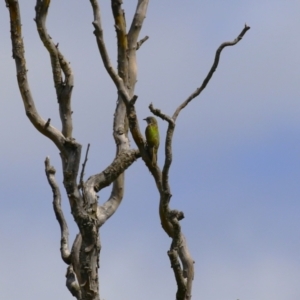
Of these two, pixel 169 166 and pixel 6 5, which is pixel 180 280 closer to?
pixel 169 166

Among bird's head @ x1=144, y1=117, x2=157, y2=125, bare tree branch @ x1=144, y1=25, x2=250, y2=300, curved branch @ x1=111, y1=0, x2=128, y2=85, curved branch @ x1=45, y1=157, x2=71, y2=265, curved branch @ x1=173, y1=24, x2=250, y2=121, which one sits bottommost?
bare tree branch @ x1=144, y1=25, x2=250, y2=300

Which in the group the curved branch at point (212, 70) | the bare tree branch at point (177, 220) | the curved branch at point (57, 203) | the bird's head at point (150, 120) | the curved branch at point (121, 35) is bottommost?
the bare tree branch at point (177, 220)

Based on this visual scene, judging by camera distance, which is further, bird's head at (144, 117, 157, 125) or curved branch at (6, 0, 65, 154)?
bird's head at (144, 117, 157, 125)

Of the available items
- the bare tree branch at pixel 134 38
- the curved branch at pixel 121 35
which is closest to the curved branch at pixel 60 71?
the curved branch at pixel 121 35

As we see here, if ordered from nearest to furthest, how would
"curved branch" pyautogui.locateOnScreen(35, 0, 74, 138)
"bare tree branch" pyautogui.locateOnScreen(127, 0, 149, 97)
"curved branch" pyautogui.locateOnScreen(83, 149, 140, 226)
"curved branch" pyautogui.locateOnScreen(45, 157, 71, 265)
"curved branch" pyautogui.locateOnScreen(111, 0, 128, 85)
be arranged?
"curved branch" pyautogui.locateOnScreen(83, 149, 140, 226) < "curved branch" pyautogui.locateOnScreen(35, 0, 74, 138) < "curved branch" pyautogui.locateOnScreen(45, 157, 71, 265) < "curved branch" pyautogui.locateOnScreen(111, 0, 128, 85) < "bare tree branch" pyautogui.locateOnScreen(127, 0, 149, 97)

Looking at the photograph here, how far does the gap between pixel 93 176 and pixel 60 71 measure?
1.18 m

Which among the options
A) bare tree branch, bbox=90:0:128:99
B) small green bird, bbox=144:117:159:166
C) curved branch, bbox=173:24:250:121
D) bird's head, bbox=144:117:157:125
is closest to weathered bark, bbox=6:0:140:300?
bare tree branch, bbox=90:0:128:99

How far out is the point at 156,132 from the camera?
1195cm

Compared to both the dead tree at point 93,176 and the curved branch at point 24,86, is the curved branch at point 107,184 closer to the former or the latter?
the dead tree at point 93,176

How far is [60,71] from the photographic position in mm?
8594

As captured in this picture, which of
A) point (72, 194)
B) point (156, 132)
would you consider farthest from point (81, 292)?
point (156, 132)

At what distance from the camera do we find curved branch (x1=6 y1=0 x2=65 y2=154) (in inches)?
326

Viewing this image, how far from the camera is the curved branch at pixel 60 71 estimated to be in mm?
8430

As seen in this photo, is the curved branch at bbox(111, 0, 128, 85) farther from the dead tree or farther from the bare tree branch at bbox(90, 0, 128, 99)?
the bare tree branch at bbox(90, 0, 128, 99)
